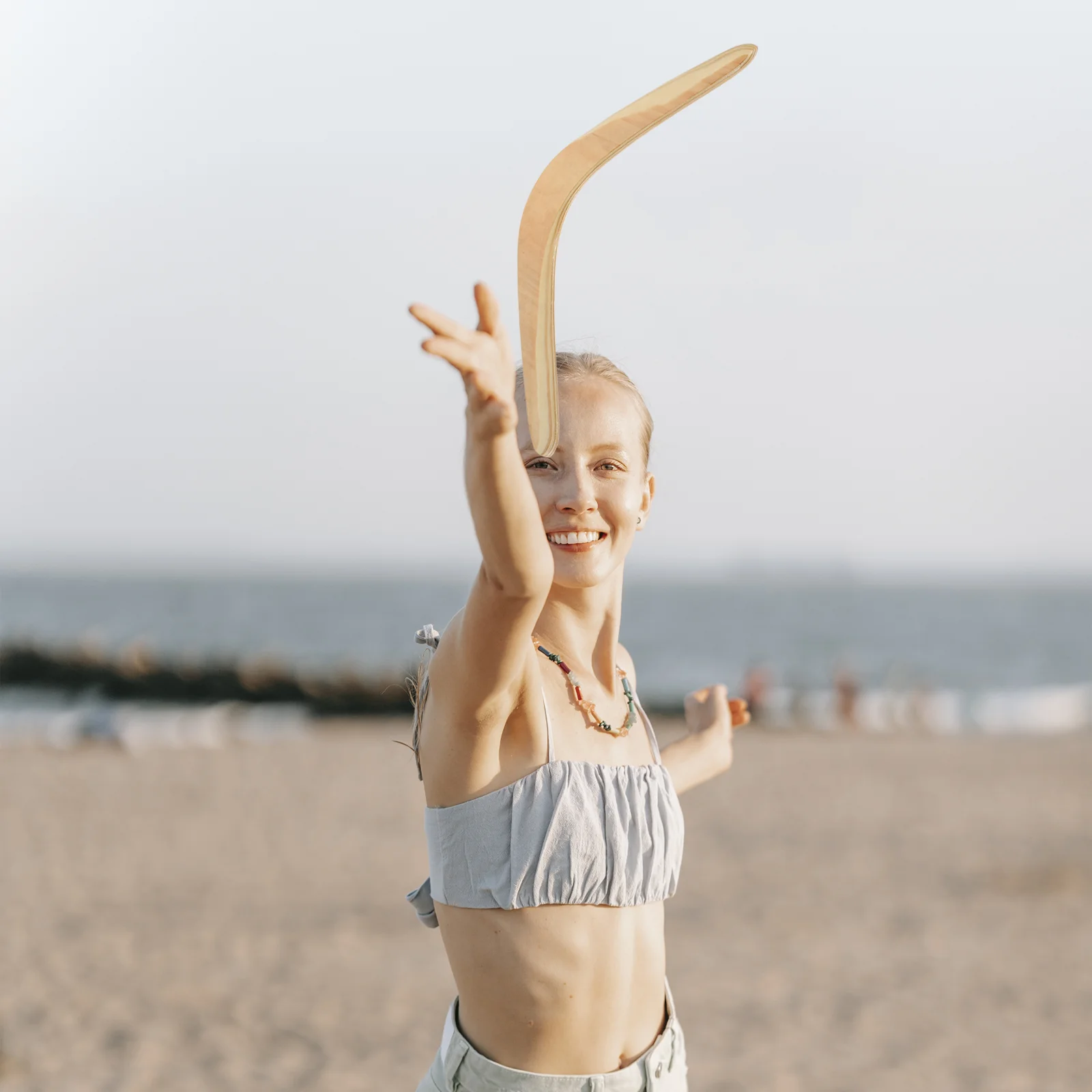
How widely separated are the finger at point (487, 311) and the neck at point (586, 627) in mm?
701

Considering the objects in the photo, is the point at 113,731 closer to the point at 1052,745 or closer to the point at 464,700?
the point at 1052,745

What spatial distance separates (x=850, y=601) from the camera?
85312 mm

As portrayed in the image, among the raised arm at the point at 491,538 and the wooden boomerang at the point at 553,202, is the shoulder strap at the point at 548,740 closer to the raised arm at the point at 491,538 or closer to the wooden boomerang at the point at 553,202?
the raised arm at the point at 491,538

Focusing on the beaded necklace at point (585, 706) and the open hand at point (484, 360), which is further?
the beaded necklace at point (585, 706)

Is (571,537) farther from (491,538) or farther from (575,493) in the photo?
(491,538)

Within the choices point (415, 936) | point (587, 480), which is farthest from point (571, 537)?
point (415, 936)

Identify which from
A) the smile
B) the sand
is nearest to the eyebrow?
the smile

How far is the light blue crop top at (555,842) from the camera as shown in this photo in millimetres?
1926

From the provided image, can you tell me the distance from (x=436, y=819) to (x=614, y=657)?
49 cm

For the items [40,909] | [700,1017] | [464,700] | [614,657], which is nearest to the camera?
[464,700]

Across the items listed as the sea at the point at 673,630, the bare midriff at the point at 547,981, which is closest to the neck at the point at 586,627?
the bare midriff at the point at 547,981

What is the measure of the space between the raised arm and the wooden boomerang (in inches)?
5.3

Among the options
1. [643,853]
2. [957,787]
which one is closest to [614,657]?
[643,853]

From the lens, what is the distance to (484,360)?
154 centimetres
